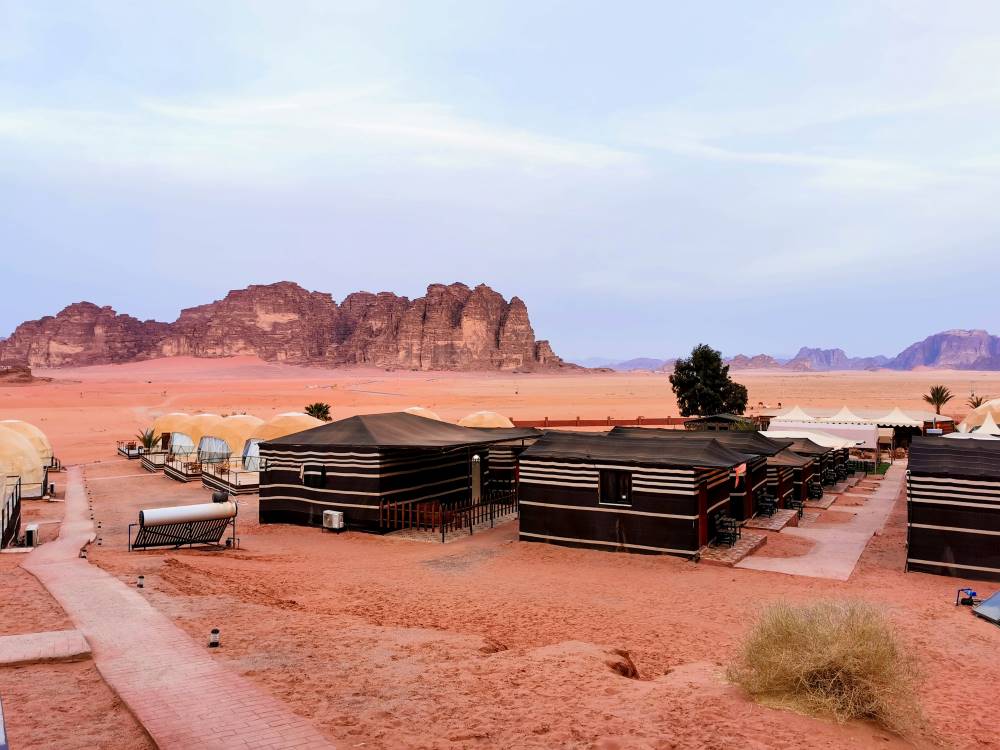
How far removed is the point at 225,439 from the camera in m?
37.0

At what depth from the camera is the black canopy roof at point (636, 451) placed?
57.5 ft

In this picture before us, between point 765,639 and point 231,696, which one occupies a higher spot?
point 765,639

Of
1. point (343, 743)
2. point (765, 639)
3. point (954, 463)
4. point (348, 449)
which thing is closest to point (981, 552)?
point (954, 463)

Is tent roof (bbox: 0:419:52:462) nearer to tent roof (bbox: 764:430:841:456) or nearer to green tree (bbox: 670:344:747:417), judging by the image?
tent roof (bbox: 764:430:841:456)

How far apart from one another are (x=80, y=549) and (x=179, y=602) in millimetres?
6929

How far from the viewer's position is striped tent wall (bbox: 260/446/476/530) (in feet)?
68.6

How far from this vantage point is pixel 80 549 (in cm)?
1667

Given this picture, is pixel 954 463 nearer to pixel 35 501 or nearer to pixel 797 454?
pixel 797 454

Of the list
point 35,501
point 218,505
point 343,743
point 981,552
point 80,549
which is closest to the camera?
point 343,743

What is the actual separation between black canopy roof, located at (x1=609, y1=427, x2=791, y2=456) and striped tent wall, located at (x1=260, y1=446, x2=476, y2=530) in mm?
7022

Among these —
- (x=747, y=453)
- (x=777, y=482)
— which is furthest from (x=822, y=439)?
(x=747, y=453)

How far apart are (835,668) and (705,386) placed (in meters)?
49.3

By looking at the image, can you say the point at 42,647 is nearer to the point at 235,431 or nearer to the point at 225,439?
the point at 225,439

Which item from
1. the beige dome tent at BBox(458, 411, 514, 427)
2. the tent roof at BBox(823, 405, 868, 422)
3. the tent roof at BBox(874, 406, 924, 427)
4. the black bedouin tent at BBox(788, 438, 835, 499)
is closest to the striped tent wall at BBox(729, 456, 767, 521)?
the black bedouin tent at BBox(788, 438, 835, 499)
